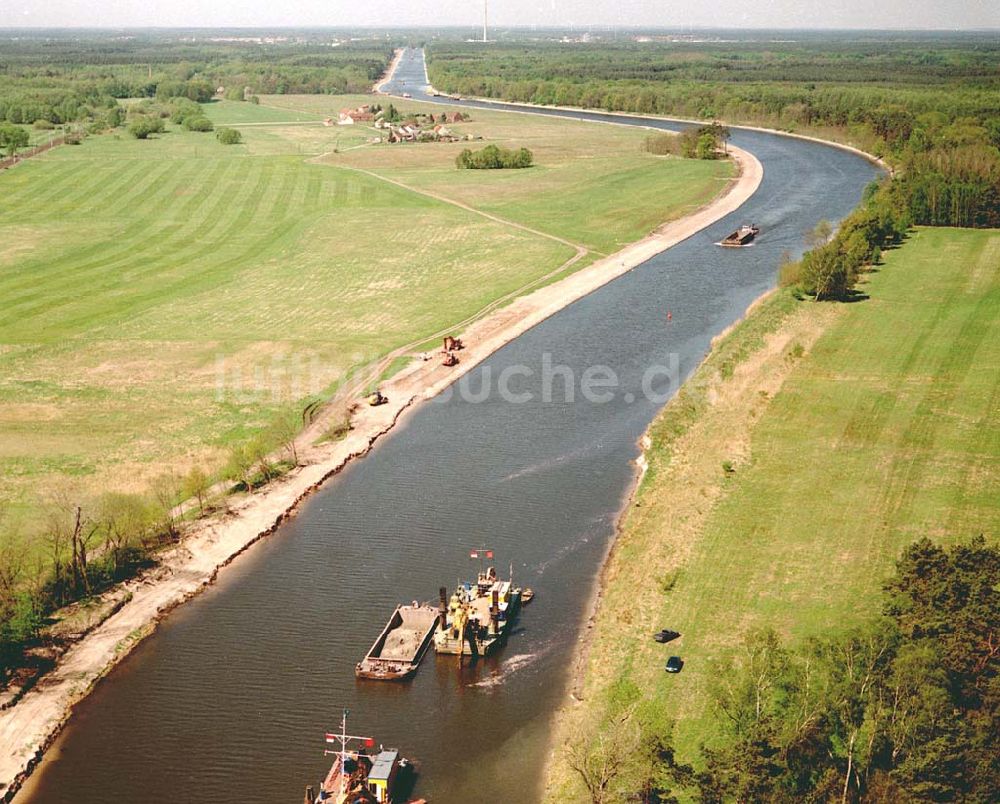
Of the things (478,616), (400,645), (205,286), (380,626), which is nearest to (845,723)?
(478,616)

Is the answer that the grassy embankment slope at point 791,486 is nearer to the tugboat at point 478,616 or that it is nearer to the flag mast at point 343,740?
the tugboat at point 478,616

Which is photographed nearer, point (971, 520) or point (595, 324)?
point (971, 520)

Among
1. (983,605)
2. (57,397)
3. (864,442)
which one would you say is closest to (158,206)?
(57,397)

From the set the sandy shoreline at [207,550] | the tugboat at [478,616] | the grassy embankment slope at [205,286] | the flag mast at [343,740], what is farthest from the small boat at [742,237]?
the flag mast at [343,740]

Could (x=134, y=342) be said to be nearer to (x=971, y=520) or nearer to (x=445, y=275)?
(x=445, y=275)

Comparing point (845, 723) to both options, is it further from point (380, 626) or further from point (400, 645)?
point (380, 626)

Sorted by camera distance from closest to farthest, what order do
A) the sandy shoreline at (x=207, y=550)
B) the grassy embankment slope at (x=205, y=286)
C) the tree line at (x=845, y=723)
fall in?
the tree line at (x=845, y=723)
the sandy shoreline at (x=207, y=550)
the grassy embankment slope at (x=205, y=286)
